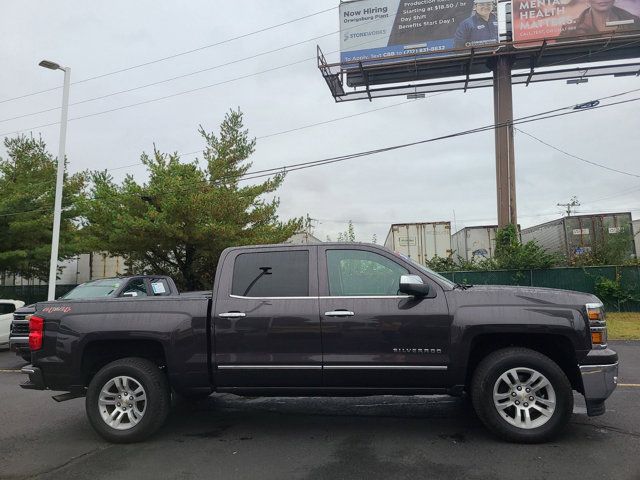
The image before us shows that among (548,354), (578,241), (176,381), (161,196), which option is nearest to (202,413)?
(176,381)

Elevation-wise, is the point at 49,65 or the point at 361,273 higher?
the point at 49,65

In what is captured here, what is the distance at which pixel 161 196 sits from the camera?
18.5m

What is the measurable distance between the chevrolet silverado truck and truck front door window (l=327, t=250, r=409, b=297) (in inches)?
220

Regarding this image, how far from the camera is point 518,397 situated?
470cm

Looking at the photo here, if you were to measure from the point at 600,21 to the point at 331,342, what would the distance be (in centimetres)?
2522

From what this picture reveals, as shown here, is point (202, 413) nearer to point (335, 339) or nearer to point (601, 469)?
point (335, 339)

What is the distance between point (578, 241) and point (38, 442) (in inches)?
798

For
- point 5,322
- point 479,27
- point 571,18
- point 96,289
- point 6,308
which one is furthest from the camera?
point 479,27

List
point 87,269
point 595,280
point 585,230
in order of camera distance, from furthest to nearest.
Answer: point 87,269
point 585,230
point 595,280

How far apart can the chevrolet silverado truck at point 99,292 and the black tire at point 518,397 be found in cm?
672

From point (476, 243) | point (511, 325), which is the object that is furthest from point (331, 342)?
point (476, 243)

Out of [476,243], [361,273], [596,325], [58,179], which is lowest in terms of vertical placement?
[596,325]

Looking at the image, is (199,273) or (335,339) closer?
(335,339)

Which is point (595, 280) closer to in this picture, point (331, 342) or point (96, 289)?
point (96, 289)
